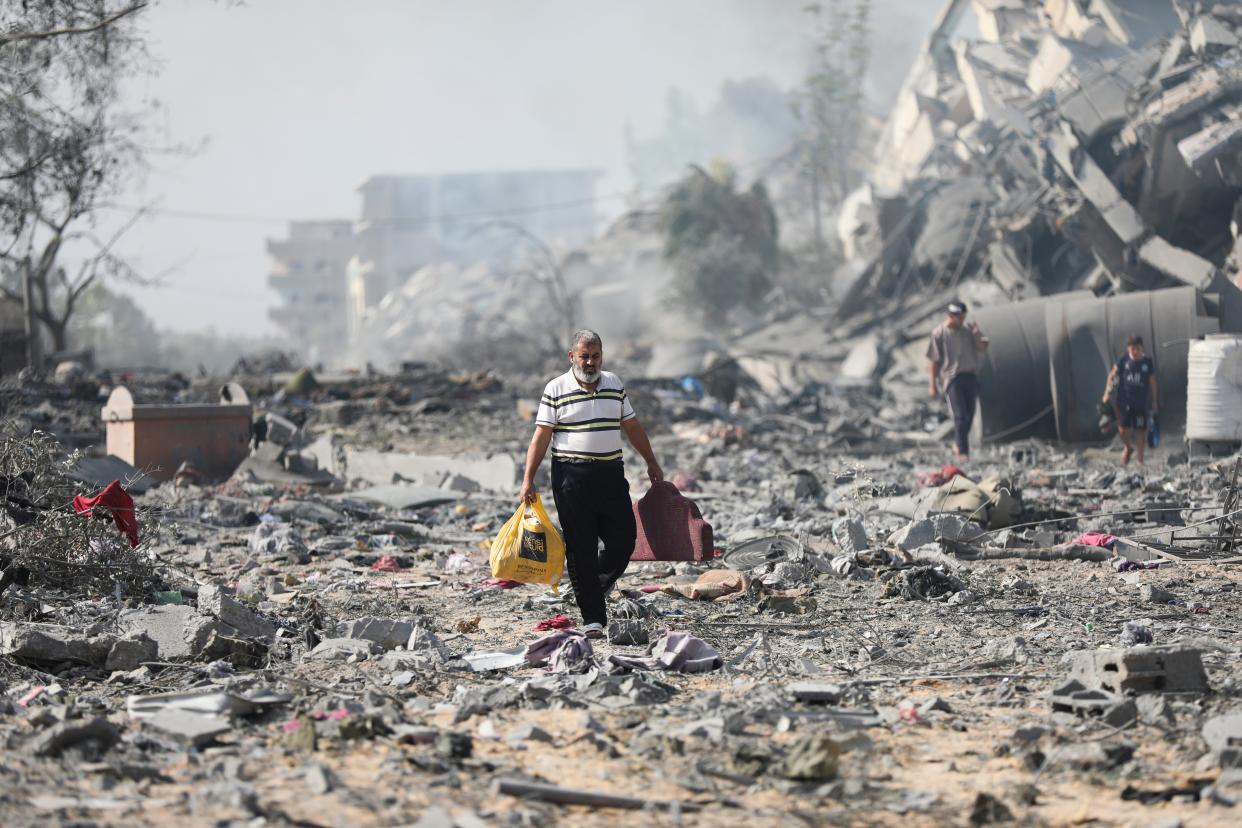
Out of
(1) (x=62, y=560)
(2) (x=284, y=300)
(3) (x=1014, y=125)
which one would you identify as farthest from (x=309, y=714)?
(2) (x=284, y=300)

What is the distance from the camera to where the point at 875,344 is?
2480 centimetres

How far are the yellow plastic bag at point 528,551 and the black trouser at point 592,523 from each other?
93 millimetres

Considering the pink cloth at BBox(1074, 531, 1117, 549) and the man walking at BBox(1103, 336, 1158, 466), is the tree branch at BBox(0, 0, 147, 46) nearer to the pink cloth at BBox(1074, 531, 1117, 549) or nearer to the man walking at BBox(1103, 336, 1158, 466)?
the pink cloth at BBox(1074, 531, 1117, 549)

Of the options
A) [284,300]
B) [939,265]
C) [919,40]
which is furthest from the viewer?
[284,300]

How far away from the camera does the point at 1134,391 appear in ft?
39.5

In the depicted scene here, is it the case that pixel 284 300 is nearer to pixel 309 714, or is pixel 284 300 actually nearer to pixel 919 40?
pixel 919 40

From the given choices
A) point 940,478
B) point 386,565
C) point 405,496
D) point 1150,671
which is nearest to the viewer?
point 1150,671

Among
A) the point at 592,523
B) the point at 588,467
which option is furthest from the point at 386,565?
the point at 588,467

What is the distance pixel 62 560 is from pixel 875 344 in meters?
20.3

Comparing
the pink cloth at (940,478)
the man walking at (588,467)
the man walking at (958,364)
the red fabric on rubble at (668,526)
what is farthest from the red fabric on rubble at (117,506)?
the man walking at (958,364)

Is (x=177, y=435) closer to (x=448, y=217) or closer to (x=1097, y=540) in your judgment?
(x=1097, y=540)

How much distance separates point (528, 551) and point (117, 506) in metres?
2.07

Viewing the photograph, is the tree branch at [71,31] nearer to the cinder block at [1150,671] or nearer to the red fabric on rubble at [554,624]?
the red fabric on rubble at [554,624]

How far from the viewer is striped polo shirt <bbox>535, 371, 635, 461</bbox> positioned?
231 inches
